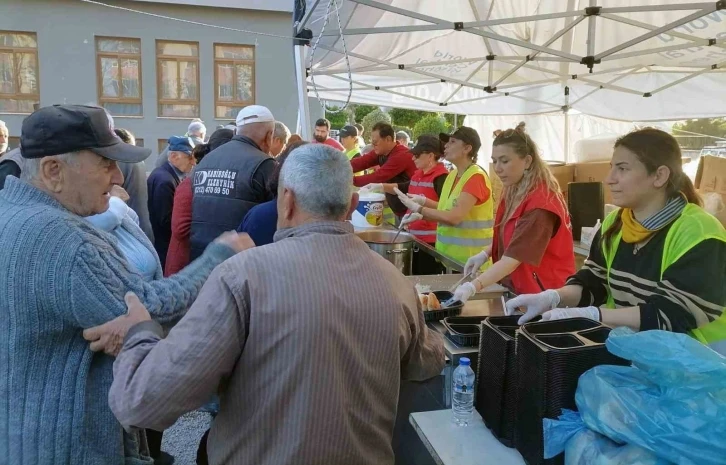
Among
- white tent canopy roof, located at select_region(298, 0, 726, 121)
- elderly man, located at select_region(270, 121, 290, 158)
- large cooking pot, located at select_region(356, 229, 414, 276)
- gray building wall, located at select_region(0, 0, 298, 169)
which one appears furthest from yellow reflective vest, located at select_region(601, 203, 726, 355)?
gray building wall, located at select_region(0, 0, 298, 169)

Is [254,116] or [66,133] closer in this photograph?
[66,133]

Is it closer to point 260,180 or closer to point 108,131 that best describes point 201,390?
point 108,131

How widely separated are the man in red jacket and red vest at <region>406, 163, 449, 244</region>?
63 cm

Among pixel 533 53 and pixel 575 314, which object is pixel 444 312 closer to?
pixel 575 314

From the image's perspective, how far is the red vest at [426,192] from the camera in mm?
4676

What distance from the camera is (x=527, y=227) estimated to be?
255 cm

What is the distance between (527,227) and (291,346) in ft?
5.60

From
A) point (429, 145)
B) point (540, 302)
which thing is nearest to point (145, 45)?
point (429, 145)

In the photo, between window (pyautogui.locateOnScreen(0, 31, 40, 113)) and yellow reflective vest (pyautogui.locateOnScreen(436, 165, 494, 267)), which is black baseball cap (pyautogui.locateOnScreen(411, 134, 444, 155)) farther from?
window (pyautogui.locateOnScreen(0, 31, 40, 113))

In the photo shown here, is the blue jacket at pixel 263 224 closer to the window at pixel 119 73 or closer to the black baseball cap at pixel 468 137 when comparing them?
the black baseball cap at pixel 468 137

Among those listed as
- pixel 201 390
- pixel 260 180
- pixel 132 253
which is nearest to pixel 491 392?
pixel 201 390

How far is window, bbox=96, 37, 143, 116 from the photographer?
1545 cm

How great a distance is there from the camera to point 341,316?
3.96 ft

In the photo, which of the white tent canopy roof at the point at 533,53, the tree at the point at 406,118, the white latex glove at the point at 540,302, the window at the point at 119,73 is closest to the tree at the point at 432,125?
the tree at the point at 406,118
